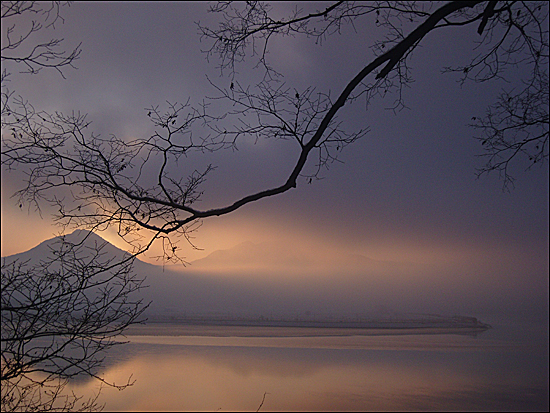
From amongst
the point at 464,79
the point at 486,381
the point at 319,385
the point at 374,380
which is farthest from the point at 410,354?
the point at 464,79

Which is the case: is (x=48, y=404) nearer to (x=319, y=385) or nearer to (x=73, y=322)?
(x=73, y=322)

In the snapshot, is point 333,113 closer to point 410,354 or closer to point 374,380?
point 374,380

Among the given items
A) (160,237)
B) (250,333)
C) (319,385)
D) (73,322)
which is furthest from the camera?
(250,333)

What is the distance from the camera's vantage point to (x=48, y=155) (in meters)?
2.80

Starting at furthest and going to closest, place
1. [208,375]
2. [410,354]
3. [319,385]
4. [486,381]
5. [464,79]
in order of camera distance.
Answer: [410,354] < [486,381] < [208,375] < [319,385] < [464,79]

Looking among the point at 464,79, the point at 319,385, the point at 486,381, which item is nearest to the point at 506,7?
the point at 464,79

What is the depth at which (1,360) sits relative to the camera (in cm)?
255

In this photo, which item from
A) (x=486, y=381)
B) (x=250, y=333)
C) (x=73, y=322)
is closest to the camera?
(x=73, y=322)

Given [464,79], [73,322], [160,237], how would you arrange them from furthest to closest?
[464,79] < [160,237] < [73,322]

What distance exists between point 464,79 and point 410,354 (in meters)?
29.0

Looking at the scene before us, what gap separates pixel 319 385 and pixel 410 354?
1163cm

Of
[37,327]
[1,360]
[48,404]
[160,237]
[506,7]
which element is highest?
[506,7]

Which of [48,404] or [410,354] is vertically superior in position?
[48,404]

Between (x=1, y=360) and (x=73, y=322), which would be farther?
(x=73, y=322)
